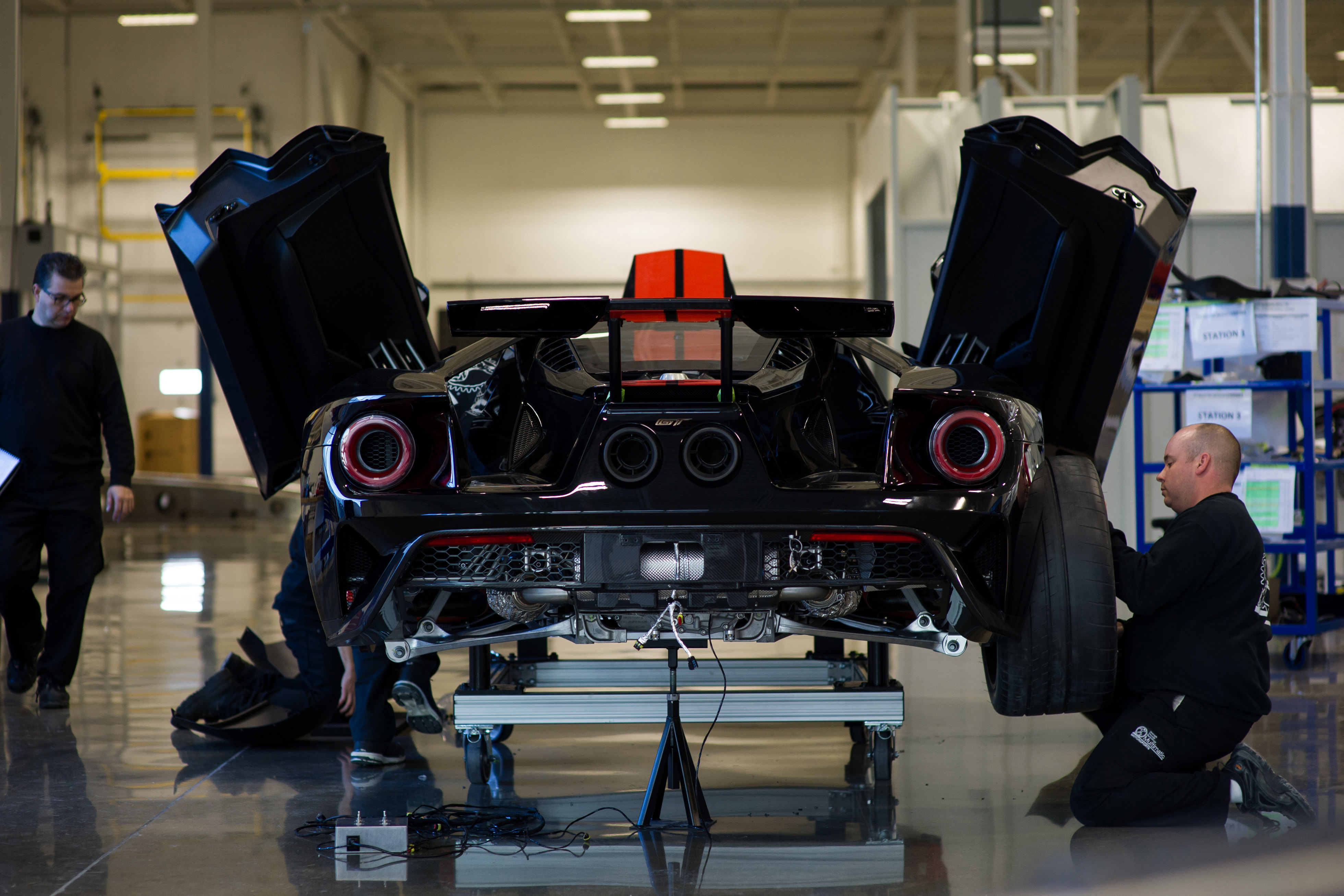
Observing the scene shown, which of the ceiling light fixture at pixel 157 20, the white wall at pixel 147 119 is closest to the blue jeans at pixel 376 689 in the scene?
the white wall at pixel 147 119

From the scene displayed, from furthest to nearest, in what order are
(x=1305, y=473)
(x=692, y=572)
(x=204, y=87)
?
(x=204, y=87)
(x=1305, y=473)
(x=692, y=572)

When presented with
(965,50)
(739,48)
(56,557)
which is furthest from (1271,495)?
(739,48)

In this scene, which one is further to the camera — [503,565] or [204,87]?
[204,87]

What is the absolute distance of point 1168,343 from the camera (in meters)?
5.91

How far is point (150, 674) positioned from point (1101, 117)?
27.1ft

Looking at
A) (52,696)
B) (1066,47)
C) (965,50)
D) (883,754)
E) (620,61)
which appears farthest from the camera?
(620,61)

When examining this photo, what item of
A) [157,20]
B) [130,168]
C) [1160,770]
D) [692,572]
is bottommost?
[1160,770]

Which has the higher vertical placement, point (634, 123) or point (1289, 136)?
point (634, 123)

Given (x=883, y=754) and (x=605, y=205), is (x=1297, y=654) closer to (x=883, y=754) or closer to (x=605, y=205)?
(x=883, y=754)

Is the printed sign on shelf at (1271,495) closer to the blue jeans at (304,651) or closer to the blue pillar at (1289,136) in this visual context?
the blue pillar at (1289,136)

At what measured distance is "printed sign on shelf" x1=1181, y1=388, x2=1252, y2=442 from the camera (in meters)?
5.74

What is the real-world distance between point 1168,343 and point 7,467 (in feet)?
17.3

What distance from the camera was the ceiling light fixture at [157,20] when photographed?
59.5 feet

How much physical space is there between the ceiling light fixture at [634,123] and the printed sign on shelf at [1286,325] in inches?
720
